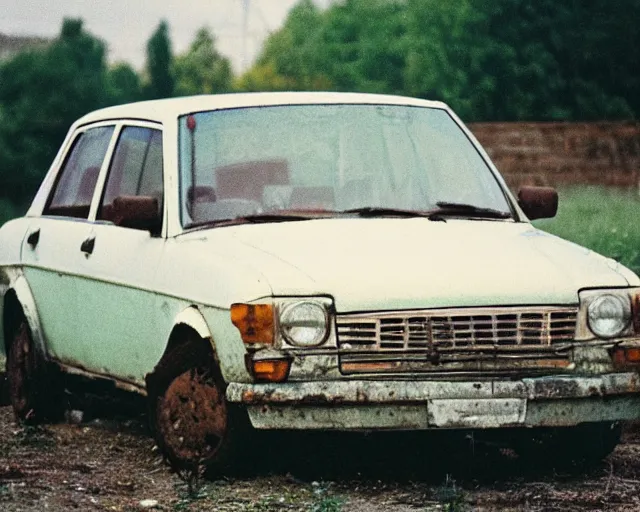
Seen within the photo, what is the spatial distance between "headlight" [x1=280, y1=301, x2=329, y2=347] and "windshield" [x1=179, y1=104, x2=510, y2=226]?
3.69 ft

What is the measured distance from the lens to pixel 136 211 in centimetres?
859

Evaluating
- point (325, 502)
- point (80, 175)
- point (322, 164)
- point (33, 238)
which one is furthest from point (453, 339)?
point (33, 238)

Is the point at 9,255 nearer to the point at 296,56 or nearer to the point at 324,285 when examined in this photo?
the point at 324,285

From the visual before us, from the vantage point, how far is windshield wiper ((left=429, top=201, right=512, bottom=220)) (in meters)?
8.86

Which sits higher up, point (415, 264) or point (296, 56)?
point (415, 264)

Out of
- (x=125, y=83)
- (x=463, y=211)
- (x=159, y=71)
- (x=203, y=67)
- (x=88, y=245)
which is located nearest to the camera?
(x=463, y=211)

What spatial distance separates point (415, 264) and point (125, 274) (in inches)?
66.1

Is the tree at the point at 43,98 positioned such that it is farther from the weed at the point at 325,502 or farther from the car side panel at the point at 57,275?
the weed at the point at 325,502

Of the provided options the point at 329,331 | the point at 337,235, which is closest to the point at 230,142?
the point at 337,235

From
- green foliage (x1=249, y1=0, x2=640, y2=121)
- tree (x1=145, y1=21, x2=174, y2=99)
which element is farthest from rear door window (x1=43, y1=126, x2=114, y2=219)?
tree (x1=145, y1=21, x2=174, y2=99)

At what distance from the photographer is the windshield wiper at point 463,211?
8.86 metres

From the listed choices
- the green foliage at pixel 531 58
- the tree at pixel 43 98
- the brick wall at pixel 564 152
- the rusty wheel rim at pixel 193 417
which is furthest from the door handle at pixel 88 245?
the tree at pixel 43 98

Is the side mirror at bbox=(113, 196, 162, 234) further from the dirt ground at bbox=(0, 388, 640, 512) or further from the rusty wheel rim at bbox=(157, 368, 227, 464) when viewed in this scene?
the dirt ground at bbox=(0, 388, 640, 512)

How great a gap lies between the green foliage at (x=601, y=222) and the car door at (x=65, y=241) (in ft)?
24.7
